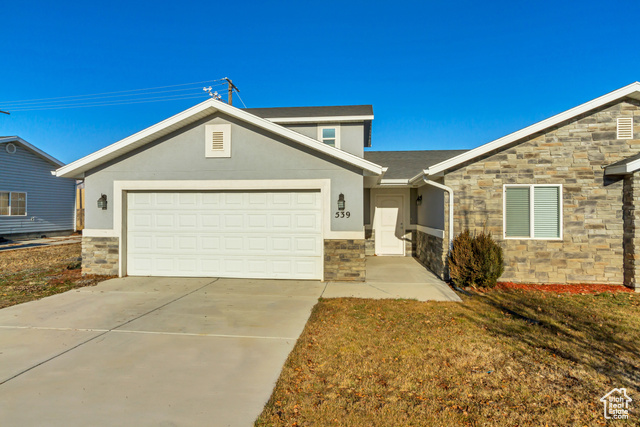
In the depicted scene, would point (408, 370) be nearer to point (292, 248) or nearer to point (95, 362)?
point (95, 362)

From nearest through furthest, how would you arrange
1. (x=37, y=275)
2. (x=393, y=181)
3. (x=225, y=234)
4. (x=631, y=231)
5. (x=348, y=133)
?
1. (x=631, y=231)
2. (x=225, y=234)
3. (x=37, y=275)
4. (x=393, y=181)
5. (x=348, y=133)

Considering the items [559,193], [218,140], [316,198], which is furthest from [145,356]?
[559,193]

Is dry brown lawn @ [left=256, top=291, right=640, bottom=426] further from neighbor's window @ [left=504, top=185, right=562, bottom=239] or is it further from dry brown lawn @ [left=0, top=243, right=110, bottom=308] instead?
dry brown lawn @ [left=0, top=243, right=110, bottom=308]

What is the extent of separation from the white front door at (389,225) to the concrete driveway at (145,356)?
252 inches

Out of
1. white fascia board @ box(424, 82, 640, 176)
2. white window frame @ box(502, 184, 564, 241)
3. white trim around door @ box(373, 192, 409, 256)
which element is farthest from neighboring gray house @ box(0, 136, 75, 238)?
white window frame @ box(502, 184, 564, 241)

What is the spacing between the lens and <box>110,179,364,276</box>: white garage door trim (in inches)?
337

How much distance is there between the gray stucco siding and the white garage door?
20.2 inches

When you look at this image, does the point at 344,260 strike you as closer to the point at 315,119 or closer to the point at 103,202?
the point at 315,119

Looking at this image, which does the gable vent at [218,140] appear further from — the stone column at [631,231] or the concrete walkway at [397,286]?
the stone column at [631,231]

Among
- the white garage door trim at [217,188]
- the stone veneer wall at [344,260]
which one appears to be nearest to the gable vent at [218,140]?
the white garage door trim at [217,188]

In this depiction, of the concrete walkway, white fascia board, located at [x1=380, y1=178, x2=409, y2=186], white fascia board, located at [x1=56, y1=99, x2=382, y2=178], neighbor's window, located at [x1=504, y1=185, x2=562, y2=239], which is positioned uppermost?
white fascia board, located at [x1=56, y1=99, x2=382, y2=178]

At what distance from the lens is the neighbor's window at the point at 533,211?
8.31 metres

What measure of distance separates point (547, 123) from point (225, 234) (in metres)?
8.14

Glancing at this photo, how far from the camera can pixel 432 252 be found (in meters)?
10.0
